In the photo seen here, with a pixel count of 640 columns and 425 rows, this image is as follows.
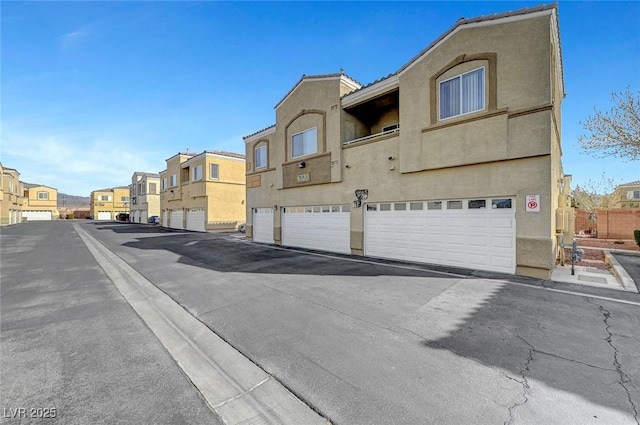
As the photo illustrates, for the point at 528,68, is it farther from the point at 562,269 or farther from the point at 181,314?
the point at 181,314

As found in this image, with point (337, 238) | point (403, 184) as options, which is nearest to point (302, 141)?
point (337, 238)

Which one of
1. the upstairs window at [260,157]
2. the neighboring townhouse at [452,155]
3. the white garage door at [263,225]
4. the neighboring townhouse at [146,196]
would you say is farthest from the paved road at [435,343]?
the neighboring townhouse at [146,196]

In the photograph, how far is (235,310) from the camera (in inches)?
209

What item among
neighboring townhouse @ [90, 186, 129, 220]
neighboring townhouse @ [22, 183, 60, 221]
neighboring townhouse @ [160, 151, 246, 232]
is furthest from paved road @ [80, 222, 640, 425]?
neighboring townhouse @ [22, 183, 60, 221]

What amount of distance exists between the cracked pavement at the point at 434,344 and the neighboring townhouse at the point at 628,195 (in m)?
37.8

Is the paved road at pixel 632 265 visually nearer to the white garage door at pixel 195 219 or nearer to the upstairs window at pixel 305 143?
the upstairs window at pixel 305 143

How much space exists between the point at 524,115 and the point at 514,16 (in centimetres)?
284

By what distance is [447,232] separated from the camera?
29.9ft

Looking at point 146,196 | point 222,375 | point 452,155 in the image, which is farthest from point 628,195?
point 146,196

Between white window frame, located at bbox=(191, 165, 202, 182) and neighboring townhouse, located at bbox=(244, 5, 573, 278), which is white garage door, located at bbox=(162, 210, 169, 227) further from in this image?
neighboring townhouse, located at bbox=(244, 5, 573, 278)

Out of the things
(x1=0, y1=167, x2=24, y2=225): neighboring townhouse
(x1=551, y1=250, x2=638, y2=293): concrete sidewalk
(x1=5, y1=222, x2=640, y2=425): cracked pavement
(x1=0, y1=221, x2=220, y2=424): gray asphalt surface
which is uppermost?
(x1=0, y1=167, x2=24, y2=225): neighboring townhouse

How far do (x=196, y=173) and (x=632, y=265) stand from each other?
28643mm

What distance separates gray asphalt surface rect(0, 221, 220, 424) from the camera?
2.66 m

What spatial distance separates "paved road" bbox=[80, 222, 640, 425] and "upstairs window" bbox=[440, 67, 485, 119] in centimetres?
519
